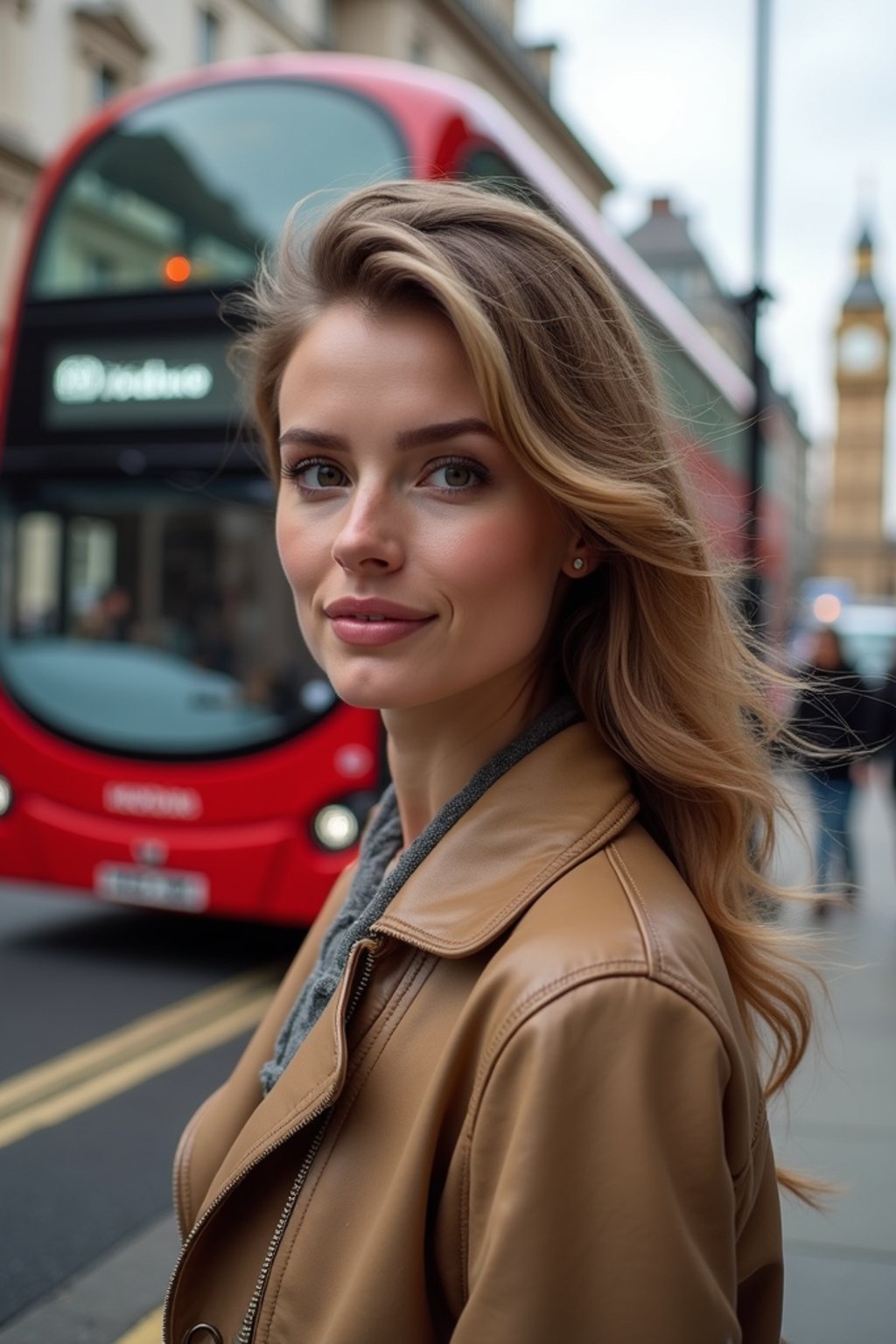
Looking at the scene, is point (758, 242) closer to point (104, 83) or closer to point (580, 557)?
point (580, 557)

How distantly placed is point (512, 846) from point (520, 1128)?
0.33m

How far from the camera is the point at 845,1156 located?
4.13 meters

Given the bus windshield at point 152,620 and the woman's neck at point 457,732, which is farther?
the bus windshield at point 152,620

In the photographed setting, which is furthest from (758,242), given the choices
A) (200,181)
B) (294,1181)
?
(294,1181)

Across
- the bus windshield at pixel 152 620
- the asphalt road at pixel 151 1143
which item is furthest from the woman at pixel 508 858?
the bus windshield at pixel 152 620

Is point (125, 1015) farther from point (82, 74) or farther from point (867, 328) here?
point (867, 328)

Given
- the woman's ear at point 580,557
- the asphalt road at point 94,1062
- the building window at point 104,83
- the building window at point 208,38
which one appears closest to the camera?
the woman's ear at point 580,557

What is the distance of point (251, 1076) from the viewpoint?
5.65 feet

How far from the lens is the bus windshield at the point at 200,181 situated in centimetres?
616

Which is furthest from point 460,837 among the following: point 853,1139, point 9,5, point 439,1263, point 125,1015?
point 9,5

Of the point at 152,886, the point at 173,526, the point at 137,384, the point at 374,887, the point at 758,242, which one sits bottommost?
the point at 152,886

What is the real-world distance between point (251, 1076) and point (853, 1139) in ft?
10.3

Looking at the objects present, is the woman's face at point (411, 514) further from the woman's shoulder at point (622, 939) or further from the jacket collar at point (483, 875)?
the woman's shoulder at point (622, 939)

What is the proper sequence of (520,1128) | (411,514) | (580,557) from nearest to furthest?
(520,1128), (411,514), (580,557)
